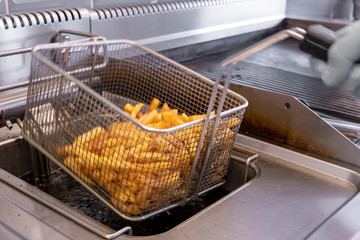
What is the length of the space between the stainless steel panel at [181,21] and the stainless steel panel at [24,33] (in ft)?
0.41

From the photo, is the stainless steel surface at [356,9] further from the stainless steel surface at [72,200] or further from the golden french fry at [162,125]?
the golden french fry at [162,125]

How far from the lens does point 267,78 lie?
5.79 feet

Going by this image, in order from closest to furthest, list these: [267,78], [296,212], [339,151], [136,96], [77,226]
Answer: [77,226] → [296,212] → [339,151] → [136,96] → [267,78]

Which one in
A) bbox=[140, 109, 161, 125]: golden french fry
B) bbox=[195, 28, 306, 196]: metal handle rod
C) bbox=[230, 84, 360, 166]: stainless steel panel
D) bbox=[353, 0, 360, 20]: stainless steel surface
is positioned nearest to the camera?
bbox=[195, 28, 306, 196]: metal handle rod

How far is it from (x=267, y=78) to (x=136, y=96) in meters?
0.61

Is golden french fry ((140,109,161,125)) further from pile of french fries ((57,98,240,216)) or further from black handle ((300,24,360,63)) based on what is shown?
black handle ((300,24,360,63))

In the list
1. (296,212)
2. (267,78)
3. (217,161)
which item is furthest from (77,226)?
(267,78)

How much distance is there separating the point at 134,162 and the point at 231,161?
1.28 feet

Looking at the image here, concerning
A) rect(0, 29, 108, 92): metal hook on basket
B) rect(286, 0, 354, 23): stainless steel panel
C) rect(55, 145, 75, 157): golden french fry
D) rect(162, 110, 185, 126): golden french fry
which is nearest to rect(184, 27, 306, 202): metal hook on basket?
rect(162, 110, 185, 126): golden french fry

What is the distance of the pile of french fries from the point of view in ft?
2.82

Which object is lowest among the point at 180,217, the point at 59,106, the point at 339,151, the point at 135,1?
the point at 180,217

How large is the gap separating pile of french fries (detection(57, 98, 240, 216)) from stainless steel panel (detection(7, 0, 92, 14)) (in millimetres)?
526

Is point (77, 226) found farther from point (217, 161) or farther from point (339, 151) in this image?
point (339, 151)

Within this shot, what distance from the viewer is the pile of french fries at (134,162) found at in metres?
0.86
